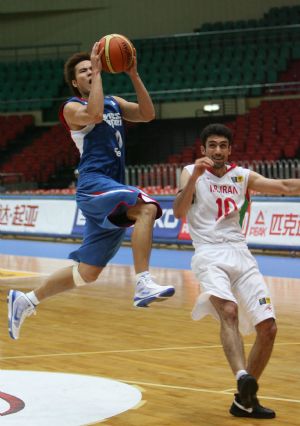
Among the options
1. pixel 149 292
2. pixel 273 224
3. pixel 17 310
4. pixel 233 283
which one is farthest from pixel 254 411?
pixel 273 224

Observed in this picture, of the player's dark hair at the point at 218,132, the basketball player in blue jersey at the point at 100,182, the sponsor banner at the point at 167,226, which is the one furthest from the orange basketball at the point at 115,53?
the sponsor banner at the point at 167,226

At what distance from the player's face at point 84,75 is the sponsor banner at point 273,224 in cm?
919

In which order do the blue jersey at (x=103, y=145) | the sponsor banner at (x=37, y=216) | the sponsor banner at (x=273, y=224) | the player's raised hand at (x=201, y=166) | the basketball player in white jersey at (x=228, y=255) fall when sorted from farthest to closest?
the sponsor banner at (x=37, y=216)
the sponsor banner at (x=273, y=224)
the blue jersey at (x=103, y=145)
the basketball player in white jersey at (x=228, y=255)
the player's raised hand at (x=201, y=166)

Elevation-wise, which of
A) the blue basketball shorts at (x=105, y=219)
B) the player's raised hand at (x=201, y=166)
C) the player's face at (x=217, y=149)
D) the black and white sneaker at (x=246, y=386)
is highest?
the player's face at (x=217, y=149)

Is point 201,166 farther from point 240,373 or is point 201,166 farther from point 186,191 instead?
point 240,373

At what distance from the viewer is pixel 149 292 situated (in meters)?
5.94

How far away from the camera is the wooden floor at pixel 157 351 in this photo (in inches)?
247

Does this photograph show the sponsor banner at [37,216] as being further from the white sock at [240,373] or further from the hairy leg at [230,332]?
the white sock at [240,373]

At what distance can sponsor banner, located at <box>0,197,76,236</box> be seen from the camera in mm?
19919

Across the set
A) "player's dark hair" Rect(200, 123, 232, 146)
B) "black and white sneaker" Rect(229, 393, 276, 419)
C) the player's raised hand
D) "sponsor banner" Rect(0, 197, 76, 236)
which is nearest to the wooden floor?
"black and white sneaker" Rect(229, 393, 276, 419)

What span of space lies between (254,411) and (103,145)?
2.13 meters

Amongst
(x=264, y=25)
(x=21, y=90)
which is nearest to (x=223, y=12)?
(x=264, y=25)

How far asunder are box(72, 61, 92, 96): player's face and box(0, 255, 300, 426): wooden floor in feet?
7.51

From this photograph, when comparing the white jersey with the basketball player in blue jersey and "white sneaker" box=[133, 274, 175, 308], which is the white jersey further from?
"white sneaker" box=[133, 274, 175, 308]
